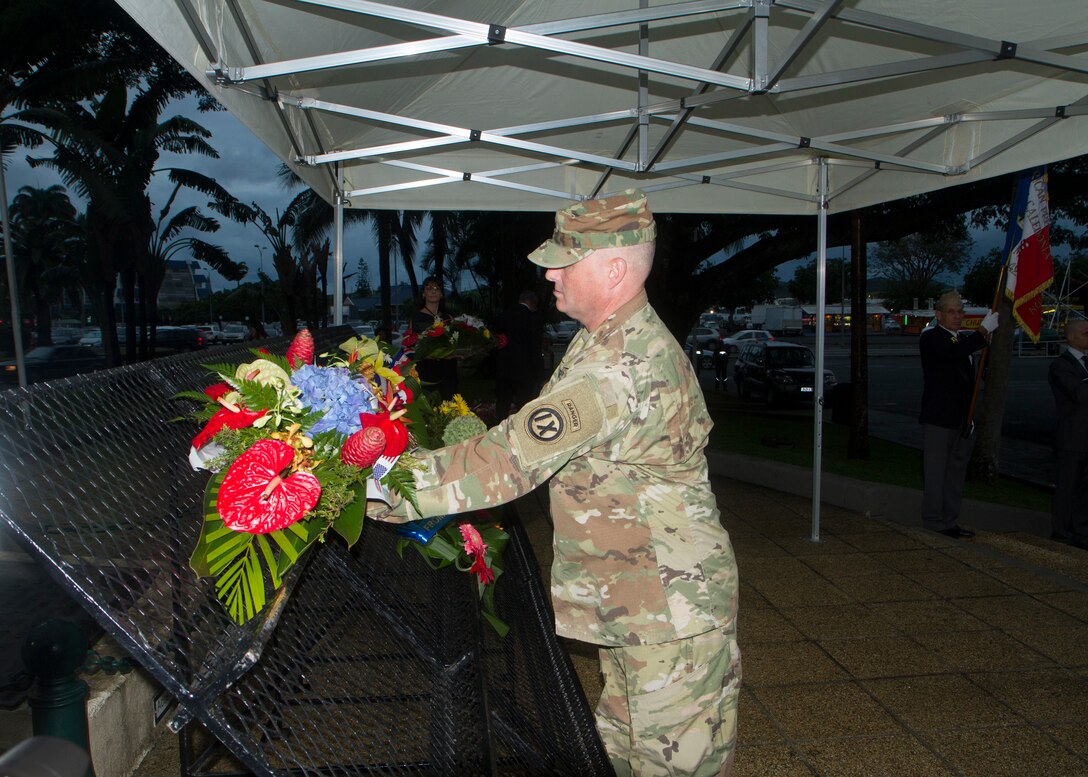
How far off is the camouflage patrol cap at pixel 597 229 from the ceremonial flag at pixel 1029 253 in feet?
17.0

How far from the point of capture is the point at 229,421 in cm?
186

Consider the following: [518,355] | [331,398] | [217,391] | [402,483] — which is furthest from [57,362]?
[402,483]

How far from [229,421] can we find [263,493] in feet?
Result: 0.93

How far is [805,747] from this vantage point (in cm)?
355

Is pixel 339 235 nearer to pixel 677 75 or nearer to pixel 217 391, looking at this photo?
pixel 677 75

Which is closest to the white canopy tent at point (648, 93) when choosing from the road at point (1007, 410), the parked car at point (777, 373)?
the road at point (1007, 410)

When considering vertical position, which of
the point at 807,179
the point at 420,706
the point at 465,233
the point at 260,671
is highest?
the point at 465,233

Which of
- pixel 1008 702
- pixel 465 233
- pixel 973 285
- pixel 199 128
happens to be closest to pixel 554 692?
pixel 1008 702

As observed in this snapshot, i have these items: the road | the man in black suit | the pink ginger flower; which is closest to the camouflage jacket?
the pink ginger flower

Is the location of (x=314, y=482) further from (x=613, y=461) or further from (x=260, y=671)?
(x=613, y=461)

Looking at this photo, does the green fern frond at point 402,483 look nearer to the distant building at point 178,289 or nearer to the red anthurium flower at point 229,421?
the red anthurium flower at point 229,421

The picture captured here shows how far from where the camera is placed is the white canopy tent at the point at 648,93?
345 cm

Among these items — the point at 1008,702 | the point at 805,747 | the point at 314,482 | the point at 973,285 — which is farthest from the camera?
the point at 973,285

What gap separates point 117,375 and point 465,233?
122ft
